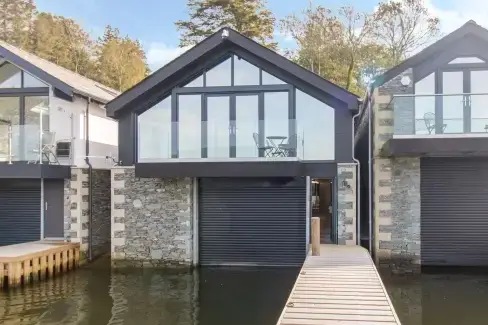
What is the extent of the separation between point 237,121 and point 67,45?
2356cm

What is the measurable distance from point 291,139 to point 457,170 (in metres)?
4.64

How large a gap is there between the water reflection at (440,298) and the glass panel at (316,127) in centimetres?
378

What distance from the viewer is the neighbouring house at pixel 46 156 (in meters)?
14.9

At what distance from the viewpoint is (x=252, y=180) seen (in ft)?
47.4

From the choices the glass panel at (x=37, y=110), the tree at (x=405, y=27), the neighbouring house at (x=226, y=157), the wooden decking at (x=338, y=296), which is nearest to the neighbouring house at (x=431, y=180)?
the neighbouring house at (x=226, y=157)

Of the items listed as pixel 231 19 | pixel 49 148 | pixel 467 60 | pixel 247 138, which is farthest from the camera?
pixel 231 19

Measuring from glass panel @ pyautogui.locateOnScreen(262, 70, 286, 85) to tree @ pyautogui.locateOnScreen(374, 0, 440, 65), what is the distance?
603 inches

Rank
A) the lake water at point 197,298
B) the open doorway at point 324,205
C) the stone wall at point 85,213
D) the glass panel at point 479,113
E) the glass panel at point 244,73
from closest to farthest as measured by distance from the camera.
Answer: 1. the lake water at point 197,298
2. the glass panel at point 479,113
3. the glass panel at point 244,73
4. the open doorway at point 324,205
5. the stone wall at point 85,213

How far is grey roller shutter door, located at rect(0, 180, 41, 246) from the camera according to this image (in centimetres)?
1575

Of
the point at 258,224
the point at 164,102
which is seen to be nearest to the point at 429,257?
the point at 258,224

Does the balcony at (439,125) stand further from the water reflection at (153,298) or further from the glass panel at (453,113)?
the water reflection at (153,298)

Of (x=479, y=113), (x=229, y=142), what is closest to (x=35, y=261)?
(x=229, y=142)

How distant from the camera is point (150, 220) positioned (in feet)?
47.3

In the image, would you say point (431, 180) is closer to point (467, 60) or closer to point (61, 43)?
point (467, 60)
